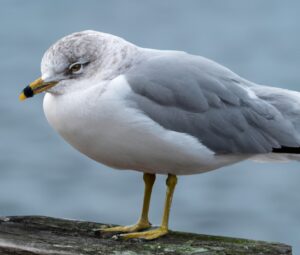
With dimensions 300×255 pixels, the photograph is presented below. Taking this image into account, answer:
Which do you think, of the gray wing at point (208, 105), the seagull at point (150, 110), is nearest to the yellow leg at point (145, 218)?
the seagull at point (150, 110)

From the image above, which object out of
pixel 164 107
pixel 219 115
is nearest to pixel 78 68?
pixel 164 107

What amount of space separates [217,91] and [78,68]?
0.62 m

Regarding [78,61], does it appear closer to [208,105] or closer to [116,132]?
[116,132]

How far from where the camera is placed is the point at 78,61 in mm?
4074

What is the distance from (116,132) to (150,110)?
0.68 feet

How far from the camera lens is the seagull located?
4.04 meters

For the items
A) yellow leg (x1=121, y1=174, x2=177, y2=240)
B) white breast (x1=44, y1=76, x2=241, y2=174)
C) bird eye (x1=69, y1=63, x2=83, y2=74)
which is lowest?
yellow leg (x1=121, y1=174, x2=177, y2=240)

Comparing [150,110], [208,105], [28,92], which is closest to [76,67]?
[28,92]

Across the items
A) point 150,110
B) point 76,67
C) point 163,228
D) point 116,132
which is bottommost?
point 163,228

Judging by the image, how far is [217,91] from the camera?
169 inches

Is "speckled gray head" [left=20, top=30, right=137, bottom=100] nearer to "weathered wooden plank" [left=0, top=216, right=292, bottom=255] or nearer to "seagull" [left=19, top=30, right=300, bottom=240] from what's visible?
"seagull" [left=19, top=30, right=300, bottom=240]

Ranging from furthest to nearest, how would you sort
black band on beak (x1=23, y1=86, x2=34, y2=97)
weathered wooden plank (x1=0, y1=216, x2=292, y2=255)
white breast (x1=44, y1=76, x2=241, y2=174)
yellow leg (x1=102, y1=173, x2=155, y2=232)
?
1. yellow leg (x1=102, y1=173, x2=155, y2=232)
2. black band on beak (x1=23, y1=86, x2=34, y2=97)
3. white breast (x1=44, y1=76, x2=241, y2=174)
4. weathered wooden plank (x1=0, y1=216, x2=292, y2=255)

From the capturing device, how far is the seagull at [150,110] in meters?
4.04

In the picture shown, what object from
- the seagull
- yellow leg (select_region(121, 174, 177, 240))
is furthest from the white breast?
yellow leg (select_region(121, 174, 177, 240))
